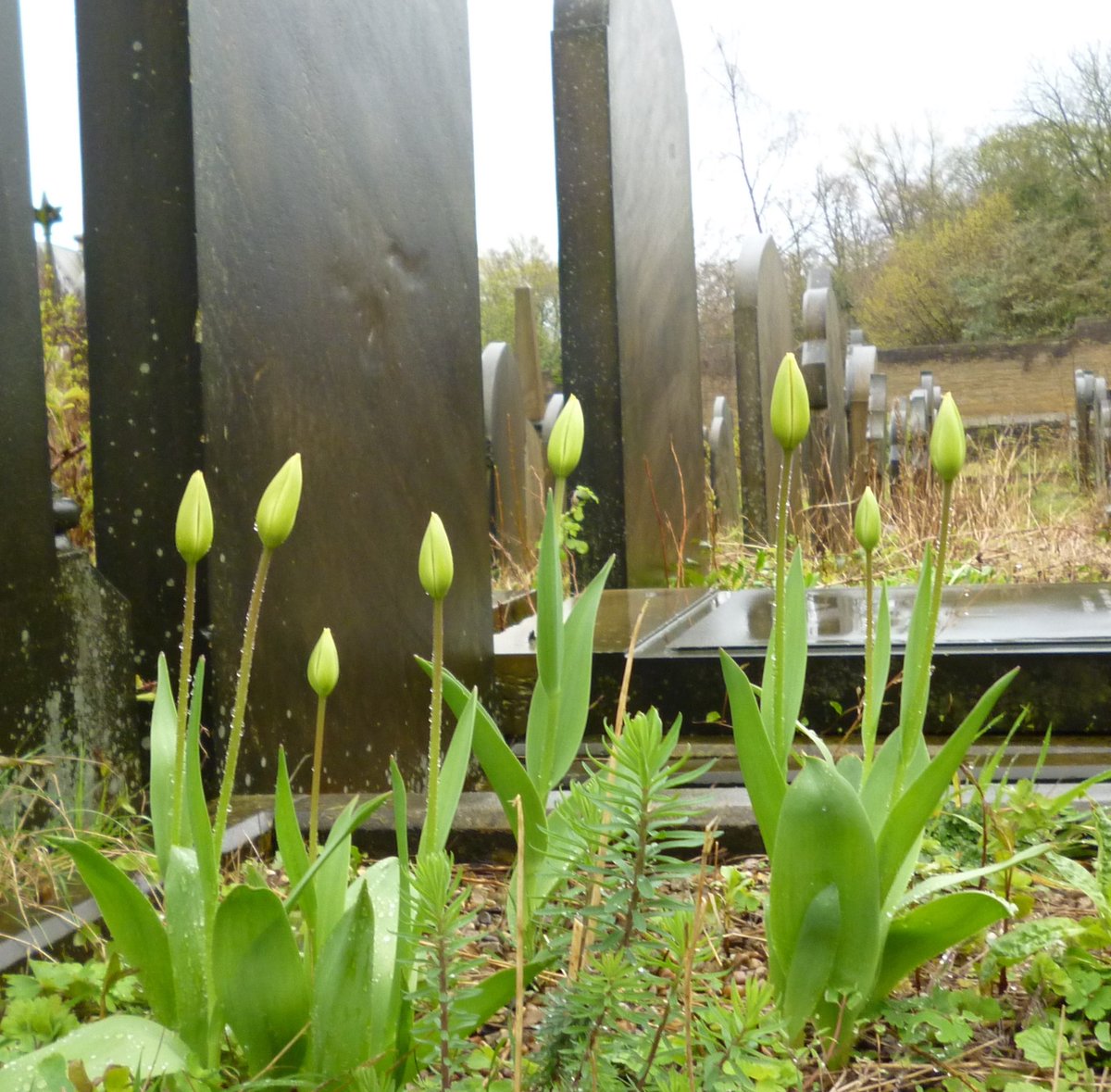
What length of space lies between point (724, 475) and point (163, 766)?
656cm

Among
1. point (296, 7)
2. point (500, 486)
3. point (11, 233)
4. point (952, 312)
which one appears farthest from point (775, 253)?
point (952, 312)

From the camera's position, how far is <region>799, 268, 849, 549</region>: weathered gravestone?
701cm

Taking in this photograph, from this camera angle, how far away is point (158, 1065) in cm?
85

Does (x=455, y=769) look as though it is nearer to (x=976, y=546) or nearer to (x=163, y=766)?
(x=163, y=766)

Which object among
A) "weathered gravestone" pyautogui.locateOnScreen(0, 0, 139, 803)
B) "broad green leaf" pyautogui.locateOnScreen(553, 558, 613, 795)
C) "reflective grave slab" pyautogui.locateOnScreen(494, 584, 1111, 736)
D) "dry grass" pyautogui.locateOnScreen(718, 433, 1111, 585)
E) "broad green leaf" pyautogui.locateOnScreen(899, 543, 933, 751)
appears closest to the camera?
"broad green leaf" pyautogui.locateOnScreen(899, 543, 933, 751)

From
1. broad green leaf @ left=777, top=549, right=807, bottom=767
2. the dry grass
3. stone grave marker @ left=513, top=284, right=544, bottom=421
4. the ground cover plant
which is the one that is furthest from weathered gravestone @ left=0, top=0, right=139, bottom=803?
stone grave marker @ left=513, top=284, right=544, bottom=421

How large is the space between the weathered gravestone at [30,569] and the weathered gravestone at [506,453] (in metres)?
3.80

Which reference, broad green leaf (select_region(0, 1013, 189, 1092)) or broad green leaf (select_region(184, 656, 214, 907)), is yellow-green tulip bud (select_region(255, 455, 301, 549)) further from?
broad green leaf (select_region(0, 1013, 189, 1092))

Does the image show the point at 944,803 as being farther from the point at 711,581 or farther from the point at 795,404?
the point at 711,581

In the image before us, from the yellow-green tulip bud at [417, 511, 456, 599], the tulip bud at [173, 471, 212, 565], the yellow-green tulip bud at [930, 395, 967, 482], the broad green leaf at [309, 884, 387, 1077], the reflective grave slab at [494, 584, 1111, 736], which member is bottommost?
the reflective grave slab at [494, 584, 1111, 736]

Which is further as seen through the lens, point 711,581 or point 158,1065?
point 711,581

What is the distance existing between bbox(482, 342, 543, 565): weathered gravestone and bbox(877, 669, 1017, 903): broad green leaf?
4.55m

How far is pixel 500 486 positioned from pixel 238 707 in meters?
5.23

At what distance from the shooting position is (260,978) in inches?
→ 33.3
